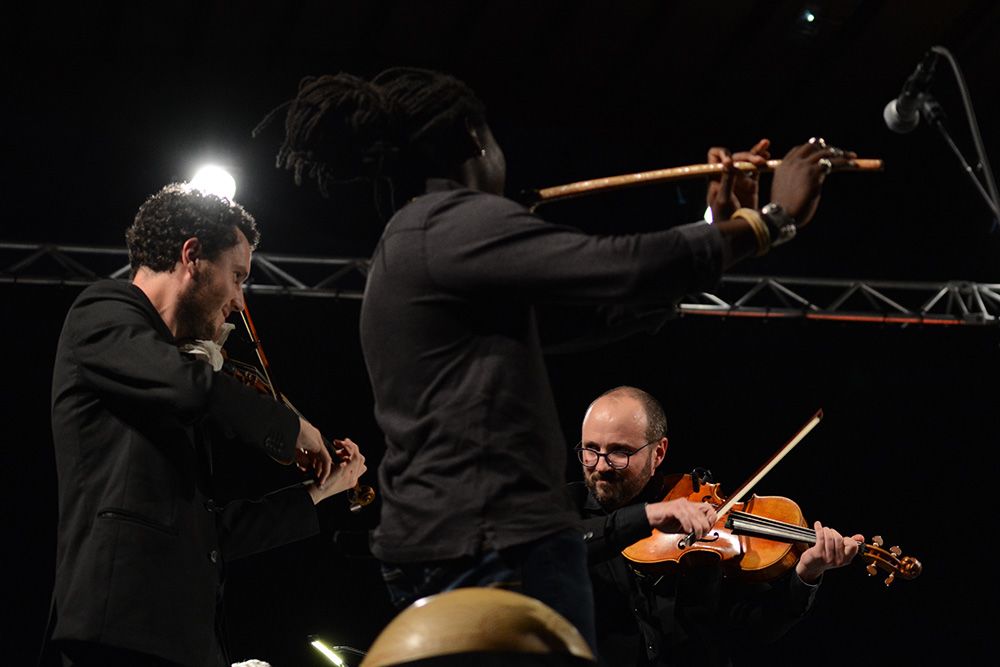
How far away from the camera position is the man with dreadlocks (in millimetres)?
1761

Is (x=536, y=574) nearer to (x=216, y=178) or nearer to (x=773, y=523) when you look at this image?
(x=773, y=523)

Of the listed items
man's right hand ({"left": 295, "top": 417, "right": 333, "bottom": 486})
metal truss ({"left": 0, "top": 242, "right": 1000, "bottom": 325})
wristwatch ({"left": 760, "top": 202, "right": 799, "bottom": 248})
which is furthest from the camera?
metal truss ({"left": 0, "top": 242, "right": 1000, "bottom": 325})

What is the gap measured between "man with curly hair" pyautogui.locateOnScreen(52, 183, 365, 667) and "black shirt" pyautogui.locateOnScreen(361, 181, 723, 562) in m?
0.74

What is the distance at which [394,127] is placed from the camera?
6.83 feet

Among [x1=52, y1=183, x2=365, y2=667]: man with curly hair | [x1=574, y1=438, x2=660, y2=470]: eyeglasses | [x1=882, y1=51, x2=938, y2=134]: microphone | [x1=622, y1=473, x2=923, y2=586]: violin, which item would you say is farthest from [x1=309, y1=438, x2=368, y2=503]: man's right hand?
[x1=882, y1=51, x2=938, y2=134]: microphone

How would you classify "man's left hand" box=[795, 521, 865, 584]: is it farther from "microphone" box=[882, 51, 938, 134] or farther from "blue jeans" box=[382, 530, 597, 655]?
"blue jeans" box=[382, 530, 597, 655]

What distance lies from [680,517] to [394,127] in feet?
5.72

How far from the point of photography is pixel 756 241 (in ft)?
6.20

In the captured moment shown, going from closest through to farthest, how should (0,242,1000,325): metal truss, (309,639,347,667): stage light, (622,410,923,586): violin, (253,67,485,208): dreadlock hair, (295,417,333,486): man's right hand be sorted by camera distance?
(253,67,485,208): dreadlock hair, (295,417,333,486): man's right hand, (309,639,347,667): stage light, (622,410,923,586): violin, (0,242,1000,325): metal truss

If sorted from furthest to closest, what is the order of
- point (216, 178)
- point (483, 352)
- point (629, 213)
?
1. point (629, 213)
2. point (216, 178)
3. point (483, 352)

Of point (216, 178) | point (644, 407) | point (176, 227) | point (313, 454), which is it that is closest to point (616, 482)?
point (644, 407)

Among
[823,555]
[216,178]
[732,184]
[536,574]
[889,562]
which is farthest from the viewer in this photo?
[216,178]

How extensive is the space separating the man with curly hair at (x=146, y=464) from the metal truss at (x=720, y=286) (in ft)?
9.39

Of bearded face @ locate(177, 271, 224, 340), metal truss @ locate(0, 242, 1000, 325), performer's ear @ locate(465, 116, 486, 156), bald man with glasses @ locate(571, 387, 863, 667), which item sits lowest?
bald man with glasses @ locate(571, 387, 863, 667)
